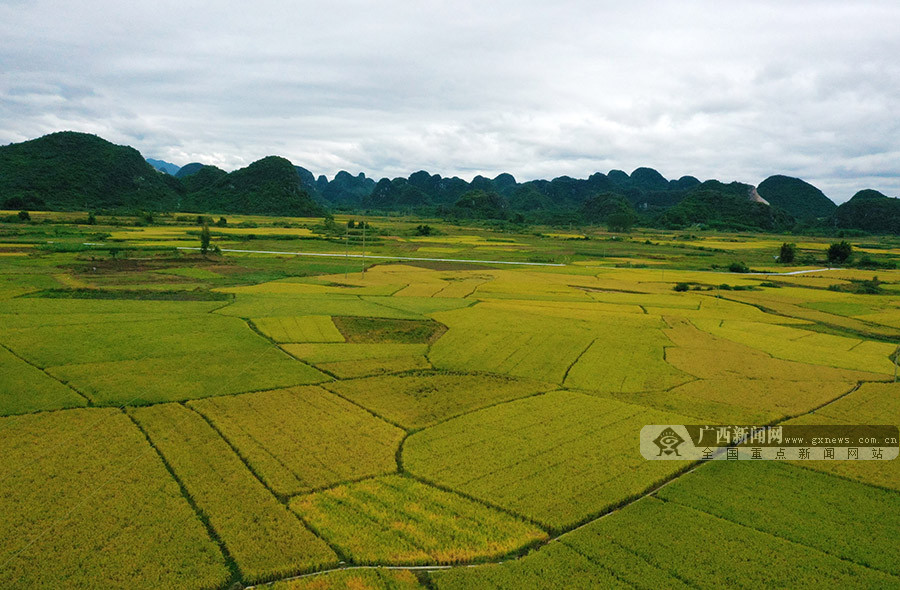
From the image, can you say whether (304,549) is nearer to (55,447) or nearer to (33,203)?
(55,447)

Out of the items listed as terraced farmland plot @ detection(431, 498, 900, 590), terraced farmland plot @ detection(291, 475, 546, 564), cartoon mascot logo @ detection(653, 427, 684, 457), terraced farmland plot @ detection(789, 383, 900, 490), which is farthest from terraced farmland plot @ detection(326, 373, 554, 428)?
terraced farmland plot @ detection(789, 383, 900, 490)

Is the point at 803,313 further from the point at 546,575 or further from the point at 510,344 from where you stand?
the point at 546,575

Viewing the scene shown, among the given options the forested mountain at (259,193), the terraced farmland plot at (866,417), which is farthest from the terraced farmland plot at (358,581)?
the forested mountain at (259,193)

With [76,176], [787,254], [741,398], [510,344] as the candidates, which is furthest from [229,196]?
[741,398]

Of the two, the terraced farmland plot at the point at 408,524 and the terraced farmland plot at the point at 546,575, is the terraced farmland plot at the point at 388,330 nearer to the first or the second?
the terraced farmland plot at the point at 408,524

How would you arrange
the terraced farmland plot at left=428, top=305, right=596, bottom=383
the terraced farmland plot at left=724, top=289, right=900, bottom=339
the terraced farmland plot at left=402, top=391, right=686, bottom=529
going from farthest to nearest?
the terraced farmland plot at left=724, top=289, right=900, bottom=339 → the terraced farmland plot at left=428, top=305, right=596, bottom=383 → the terraced farmland plot at left=402, top=391, right=686, bottom=529

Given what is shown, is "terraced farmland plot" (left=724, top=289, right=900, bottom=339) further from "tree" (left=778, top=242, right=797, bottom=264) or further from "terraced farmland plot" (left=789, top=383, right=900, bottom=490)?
"tree" (left=778, top=242, right=797, bottom=264)
